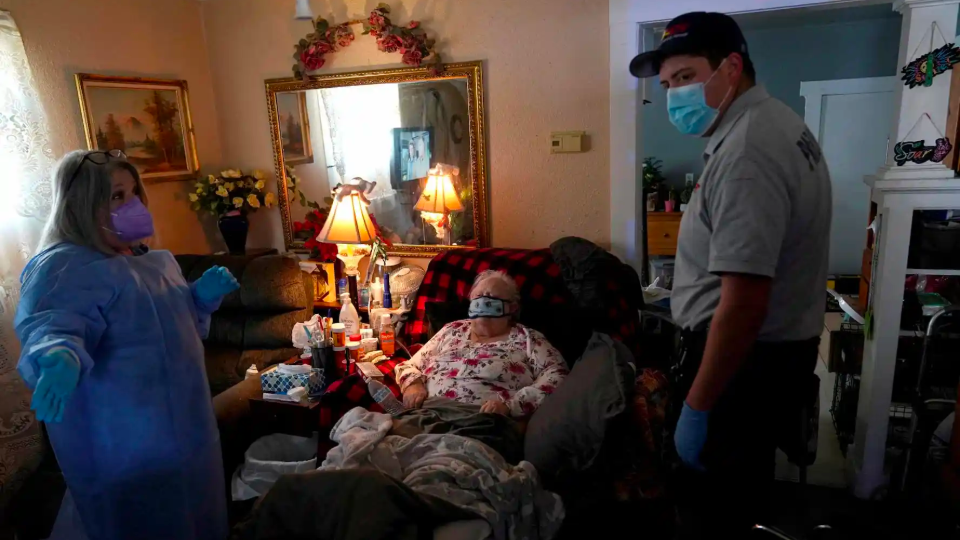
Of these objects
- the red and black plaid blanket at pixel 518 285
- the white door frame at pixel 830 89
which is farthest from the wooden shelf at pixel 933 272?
the white door frame at pixel 830 89

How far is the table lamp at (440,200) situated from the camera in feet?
9.39

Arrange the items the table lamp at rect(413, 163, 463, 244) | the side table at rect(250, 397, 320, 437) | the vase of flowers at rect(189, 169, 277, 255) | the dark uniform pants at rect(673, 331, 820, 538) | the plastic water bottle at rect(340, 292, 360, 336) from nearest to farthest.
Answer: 1. the dark uniform pants at rect(673, 331, 820, 538)
2. the side table at rect(250, 397, 320, 437)
3. the plastic water bottle at rect(340, 292, 360, 336)
4. the table lamp at rect(413, 163, 463, 244)
5. the vase of flowers at rect(189, 169, 277, 255)

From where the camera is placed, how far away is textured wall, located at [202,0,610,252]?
2.60 metres

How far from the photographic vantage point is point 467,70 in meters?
2.74

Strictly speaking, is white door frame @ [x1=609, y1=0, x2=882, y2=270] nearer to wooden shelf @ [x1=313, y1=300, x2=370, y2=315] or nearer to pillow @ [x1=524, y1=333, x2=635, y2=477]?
pillow @ [x1=524, y1=333, x2=635, y2=477]

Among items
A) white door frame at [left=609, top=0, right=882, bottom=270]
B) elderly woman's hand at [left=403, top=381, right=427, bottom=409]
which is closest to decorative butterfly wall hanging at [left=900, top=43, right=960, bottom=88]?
white door frame at [left=609, top=0, right=882, bottom=270]

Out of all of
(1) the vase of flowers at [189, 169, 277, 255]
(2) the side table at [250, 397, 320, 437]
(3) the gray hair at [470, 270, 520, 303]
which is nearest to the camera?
(2) the side table at [250, 397, 320, 437]

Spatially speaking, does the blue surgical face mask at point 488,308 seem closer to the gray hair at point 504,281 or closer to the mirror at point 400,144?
the gray hair at point 504,281

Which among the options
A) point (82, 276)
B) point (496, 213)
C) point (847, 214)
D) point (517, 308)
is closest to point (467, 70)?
point (496, 213)

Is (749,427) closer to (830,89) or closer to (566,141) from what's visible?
(566,141)

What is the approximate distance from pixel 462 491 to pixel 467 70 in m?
1.90

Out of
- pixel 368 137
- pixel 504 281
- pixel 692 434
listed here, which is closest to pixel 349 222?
pixel 368 137

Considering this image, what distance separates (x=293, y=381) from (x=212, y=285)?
27.0 inches

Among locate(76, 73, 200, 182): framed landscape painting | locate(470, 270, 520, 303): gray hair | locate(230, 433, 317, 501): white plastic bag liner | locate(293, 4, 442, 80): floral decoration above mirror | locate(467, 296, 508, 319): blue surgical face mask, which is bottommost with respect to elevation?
locate(230, 433, 317, 501): white plastic bag liner
